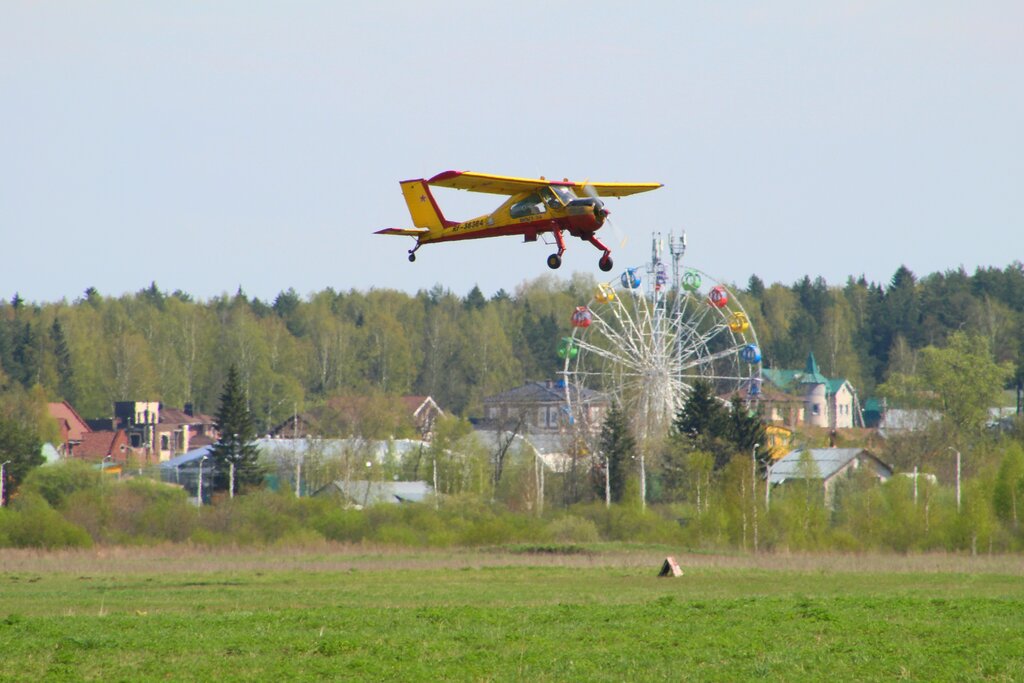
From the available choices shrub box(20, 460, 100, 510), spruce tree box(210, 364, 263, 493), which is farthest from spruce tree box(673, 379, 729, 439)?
shrub box(20, 460, 100, 510)

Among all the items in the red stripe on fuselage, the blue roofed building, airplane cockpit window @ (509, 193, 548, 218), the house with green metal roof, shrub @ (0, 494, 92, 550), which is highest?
the house with green metal roof

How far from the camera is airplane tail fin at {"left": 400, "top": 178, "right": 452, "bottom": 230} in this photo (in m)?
34.8

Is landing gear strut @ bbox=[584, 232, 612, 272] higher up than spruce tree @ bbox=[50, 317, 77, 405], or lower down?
lower down

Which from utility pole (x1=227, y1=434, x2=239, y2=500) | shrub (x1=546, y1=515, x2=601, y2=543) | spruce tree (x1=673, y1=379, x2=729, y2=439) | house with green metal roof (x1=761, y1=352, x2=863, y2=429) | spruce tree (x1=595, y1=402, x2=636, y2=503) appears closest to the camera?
shrub (x1=546, y1=515, x2=601, y2=543)

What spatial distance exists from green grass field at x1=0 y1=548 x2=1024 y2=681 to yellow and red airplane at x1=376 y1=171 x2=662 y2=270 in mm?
8059

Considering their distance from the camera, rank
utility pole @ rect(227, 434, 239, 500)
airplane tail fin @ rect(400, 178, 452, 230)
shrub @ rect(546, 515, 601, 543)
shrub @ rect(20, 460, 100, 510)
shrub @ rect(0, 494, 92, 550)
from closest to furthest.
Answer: airplane tail fin @ rect(400, 178, 452, 230) → shrub @ rect(0, 494, 92, 550) → shrub @ rect(546, 515, 601, 543) → shrub @ rect(20, 460, 100, 510) → utility pole @ rect(227, 434, 239, 500)

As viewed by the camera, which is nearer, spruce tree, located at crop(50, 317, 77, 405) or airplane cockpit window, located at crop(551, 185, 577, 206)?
airplane cockpit window, located at crop(551, 185, 577, 206)

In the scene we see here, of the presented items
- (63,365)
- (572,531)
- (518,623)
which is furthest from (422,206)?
(63,365)

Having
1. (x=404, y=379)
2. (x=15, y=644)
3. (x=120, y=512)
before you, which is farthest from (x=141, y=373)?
(x=15, y=644)

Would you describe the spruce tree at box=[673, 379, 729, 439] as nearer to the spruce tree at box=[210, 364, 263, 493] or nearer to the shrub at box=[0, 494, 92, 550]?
the spruce tree at box=[210, 364, 263, 493]

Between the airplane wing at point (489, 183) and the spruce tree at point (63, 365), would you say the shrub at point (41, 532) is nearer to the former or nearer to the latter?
the airplane wing at point (489, 183)

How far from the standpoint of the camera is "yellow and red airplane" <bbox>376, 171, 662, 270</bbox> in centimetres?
3091

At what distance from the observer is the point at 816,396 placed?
15300 cm

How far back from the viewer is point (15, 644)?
30969mm
